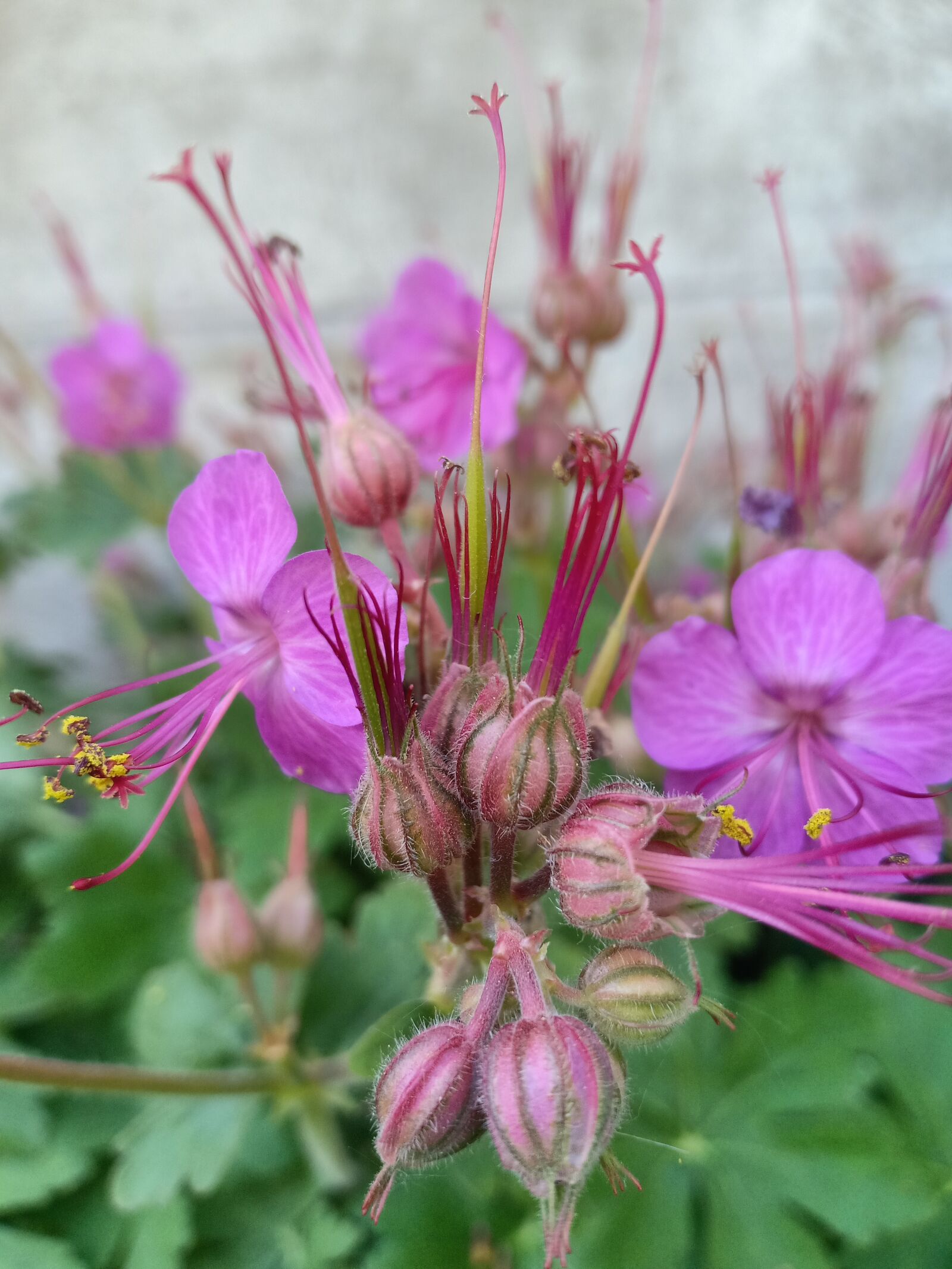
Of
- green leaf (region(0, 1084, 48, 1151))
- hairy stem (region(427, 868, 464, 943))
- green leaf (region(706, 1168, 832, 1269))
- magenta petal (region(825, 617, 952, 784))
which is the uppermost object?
magenta petal (region(825, 617, 952, 784))

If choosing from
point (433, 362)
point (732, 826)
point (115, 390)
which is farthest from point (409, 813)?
point (115, 390)

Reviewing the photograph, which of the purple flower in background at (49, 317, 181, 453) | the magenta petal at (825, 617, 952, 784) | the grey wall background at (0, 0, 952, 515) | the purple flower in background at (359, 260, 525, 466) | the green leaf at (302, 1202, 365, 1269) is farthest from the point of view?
the grey wall background at (0, 0, 952, 515)

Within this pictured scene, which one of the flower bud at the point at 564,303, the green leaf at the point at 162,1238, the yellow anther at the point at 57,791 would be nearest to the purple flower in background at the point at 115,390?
the flower bud at the point at 564,303

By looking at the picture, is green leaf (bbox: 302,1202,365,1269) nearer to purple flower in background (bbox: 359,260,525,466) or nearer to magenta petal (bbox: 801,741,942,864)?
magenta petal (bbox: 801,741,942,864)

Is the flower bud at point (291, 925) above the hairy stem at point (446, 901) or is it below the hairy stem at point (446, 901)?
below

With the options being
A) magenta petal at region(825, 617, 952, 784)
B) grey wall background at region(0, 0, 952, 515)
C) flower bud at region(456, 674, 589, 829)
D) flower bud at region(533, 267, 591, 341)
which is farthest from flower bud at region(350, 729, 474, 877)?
grey wall background at region(0, 0, 952, 515)

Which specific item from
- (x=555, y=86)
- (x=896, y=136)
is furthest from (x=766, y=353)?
(x=555, y=86)

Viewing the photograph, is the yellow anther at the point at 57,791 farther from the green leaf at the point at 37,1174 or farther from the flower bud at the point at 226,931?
the green leaf at the point at 37,1174
